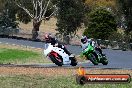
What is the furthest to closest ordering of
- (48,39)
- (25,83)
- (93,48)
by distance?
1. (93,48)
2. (48,39)
3. (25,83)

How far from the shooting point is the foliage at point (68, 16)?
64562mm

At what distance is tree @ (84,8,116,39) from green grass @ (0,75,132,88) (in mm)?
35096

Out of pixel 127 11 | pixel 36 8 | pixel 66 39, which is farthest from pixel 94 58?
pixel 36 8

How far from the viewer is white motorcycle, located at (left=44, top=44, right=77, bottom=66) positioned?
2524cm

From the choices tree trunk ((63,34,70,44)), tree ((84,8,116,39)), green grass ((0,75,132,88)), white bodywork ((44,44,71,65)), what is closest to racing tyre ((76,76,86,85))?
green grass ((0,75,132,88))

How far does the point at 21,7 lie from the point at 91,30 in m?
17.6

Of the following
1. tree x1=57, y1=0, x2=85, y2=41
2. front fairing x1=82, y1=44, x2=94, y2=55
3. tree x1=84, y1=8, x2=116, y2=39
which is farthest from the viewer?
tree x1=57, y1=0, x2=85, y2=41

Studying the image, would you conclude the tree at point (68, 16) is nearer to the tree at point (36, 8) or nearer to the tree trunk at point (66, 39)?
the tree at point (36, 8)

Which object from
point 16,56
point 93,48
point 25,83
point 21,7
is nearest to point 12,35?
point 21,7

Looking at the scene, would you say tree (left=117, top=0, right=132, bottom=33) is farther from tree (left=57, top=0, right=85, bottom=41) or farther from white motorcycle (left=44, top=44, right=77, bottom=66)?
white motorcycle (left=44, top=44, right=77, bottom=66)

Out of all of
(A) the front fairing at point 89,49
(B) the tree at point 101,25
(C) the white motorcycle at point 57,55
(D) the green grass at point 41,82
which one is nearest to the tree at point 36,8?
(B) the tree at point 101,25

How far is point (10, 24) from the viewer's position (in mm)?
71438

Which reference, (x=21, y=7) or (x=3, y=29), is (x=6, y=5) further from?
(x=3, y=29)

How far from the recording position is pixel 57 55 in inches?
1009
